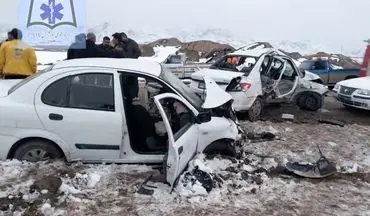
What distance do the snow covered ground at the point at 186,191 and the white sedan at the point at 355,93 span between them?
5653 mm

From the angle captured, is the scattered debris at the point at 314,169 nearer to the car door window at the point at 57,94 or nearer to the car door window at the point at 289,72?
the car door window at the point at 57,94

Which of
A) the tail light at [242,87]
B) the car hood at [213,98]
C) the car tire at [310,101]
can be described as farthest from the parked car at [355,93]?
the car hood at [213,98]

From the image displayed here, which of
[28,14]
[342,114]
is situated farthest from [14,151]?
[342,114]

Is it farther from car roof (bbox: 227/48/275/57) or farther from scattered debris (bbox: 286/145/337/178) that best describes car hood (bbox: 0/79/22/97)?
car roof (bbox: 227/48/275/57)

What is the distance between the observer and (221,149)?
6000 mm

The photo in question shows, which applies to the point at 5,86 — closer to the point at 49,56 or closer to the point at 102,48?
the point at 102,48

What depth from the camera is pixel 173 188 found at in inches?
198

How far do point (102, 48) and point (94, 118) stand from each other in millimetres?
4214

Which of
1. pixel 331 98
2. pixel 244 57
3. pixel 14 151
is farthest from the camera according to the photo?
pixel 331 98

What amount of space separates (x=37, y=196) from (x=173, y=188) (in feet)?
4.76

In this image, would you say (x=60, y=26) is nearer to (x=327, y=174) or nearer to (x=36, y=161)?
(x=36, y=161)

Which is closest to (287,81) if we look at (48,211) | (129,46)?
(129,46)

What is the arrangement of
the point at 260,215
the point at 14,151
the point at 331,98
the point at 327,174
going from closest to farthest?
the point at 260,215 → the point at 14,151 → the point at 327,174 → the point at 331,98

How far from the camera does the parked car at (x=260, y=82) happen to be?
9.73 m
